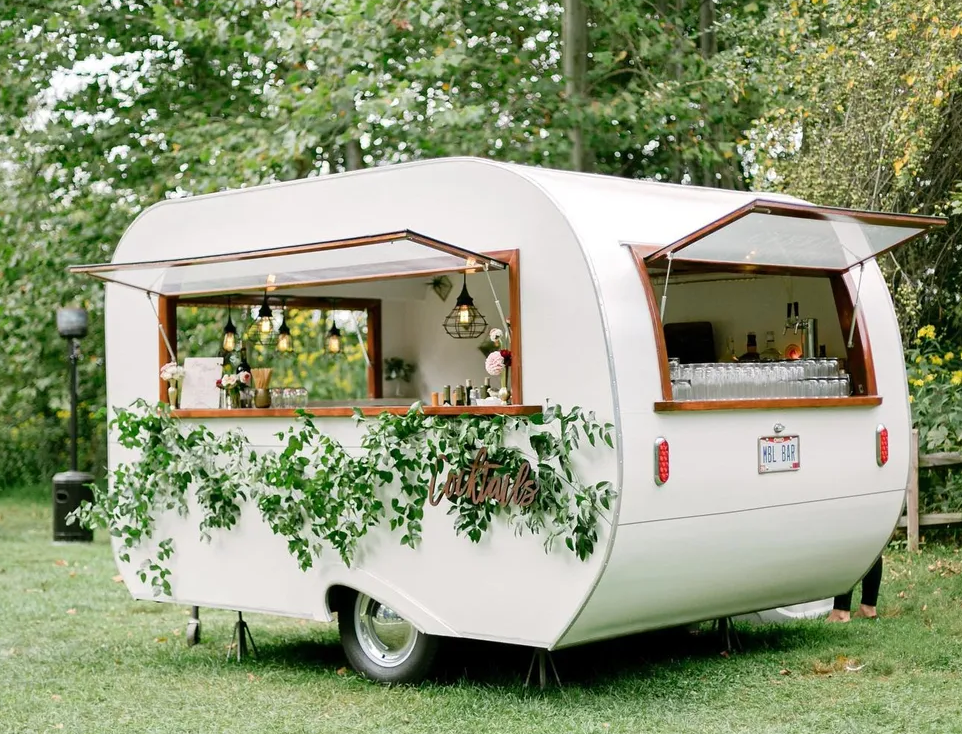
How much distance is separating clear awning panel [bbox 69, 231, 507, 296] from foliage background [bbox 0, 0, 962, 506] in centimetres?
459

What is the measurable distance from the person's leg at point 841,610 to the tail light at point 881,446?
1.14 meters

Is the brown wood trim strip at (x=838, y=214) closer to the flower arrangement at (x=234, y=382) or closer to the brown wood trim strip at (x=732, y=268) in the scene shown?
the brown wood trim strip at (x=732, y=268)

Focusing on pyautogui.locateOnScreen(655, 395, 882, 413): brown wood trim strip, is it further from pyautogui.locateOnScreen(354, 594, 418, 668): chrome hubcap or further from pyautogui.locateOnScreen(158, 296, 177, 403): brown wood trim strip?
pyautogui.locateOnScreen(158, 296, 177, 403): brown wood trim strip

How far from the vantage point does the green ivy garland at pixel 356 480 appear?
6.48 meters

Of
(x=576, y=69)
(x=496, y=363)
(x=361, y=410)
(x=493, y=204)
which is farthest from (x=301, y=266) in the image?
(x=576, y=69)

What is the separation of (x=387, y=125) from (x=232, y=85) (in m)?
2.27

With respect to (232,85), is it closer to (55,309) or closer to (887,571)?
(55,309)

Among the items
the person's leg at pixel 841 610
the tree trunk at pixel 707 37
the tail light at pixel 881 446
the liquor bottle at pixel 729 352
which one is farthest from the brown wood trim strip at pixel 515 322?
the tree trunk at pixel 707 37

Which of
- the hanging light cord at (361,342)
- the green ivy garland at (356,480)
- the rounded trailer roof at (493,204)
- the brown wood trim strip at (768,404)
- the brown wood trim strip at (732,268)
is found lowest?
the green ivy garland at (356,480)

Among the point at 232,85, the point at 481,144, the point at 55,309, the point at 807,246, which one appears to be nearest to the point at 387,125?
the point at 481,144

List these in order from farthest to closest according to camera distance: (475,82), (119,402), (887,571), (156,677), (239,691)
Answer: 1. (475,82)
2. (887,571)
3. (119,402)
4. (156,677)
5. (239,691)

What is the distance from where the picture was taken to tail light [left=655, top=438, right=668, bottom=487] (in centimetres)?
645

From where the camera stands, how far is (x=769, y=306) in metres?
8.36

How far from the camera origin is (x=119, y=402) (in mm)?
8820
